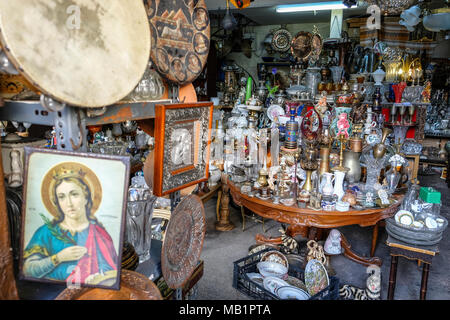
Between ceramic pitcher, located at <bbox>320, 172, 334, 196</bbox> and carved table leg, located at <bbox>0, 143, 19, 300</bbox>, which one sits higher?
carved table leg, located at <bbox>0, 143, 19, 300</bbox>

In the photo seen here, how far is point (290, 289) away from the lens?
2.18m

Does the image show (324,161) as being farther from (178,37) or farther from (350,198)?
(178,37)

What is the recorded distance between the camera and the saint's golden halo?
2.49 ft

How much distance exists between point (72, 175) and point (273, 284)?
1866 millimetres

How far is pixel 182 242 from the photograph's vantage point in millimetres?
1155

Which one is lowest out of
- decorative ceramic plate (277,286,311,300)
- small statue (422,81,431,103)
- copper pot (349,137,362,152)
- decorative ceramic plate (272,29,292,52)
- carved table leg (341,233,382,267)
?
carved table leg (341,233,382,267)

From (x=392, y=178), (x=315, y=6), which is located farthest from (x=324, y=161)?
(x=315, y=6)

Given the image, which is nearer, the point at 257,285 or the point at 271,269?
the point at 257,285

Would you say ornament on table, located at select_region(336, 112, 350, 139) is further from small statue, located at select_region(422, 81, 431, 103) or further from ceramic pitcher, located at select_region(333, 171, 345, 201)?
small statue, located at select_region(422, 81, 431, 103)

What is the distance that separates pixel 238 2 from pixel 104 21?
3.49 meters

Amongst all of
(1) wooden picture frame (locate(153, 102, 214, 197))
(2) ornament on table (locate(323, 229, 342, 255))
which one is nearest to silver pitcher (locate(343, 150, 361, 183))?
(2) ornament on table (locate(323, 229, 342, 255))

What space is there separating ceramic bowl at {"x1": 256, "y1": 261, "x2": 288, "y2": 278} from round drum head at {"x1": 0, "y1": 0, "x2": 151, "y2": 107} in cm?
195
